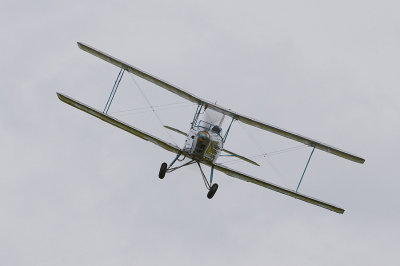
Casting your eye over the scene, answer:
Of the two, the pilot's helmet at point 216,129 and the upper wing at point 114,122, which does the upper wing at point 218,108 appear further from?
the upper wing at point 114,122

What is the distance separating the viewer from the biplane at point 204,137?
22844 mm

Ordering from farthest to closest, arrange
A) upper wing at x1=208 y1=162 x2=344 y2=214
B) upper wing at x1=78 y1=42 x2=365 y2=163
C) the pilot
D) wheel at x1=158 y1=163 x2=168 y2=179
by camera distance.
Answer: upper wing at x1=78 y1=42 x2=365 y2=163
upper wing at x1=208 y1=162 x2=344 y2=214
the pilot
wheel at x1=158 y1=163 x2=168 y2=179

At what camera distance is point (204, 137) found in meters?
22.8

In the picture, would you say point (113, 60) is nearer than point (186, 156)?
No

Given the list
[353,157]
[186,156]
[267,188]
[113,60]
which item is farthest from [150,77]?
[353,157]

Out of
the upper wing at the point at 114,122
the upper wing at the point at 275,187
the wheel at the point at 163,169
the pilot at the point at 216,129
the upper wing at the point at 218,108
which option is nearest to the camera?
the upper wing at the point at 114,122

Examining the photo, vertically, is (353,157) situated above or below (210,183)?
above

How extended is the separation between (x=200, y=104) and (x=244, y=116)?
5.31ft

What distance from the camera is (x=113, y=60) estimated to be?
2477 cm

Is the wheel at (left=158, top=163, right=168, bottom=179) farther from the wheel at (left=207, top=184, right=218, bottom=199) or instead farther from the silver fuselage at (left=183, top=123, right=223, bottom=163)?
the wheel at (left=207, top=184, right=218, bottom=199)

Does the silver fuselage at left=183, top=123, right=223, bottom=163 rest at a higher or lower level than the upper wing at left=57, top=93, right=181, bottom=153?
higher

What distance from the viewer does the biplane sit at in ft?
74.9

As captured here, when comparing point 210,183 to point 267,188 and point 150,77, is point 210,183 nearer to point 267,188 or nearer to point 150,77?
point 267,188

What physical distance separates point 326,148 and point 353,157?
104 centimetres
